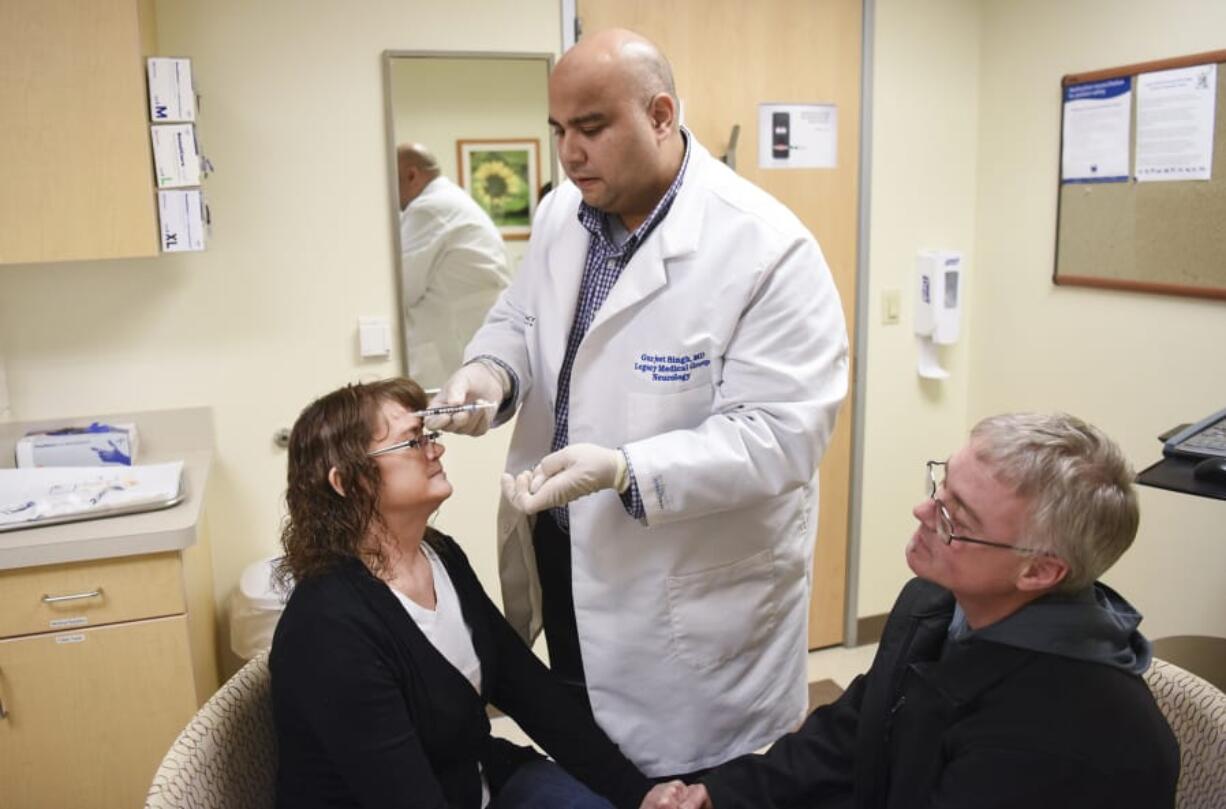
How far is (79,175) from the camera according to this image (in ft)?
6.99

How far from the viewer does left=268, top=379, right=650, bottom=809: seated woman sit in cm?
132

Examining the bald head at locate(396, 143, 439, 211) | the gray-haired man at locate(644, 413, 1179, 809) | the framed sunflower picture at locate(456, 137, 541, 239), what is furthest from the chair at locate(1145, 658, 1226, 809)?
the bald head at locate(396, 143, 439, 211)

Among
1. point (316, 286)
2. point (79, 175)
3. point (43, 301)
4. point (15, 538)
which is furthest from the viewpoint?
point (316, 286)

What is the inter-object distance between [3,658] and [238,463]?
734 mm

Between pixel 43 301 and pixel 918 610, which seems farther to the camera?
pixel 43 301

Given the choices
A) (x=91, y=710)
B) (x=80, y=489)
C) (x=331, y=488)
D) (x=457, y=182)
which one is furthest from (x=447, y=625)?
(x=457, y=182)

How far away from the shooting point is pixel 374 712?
51.8 inches

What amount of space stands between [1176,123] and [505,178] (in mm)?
→ 1622

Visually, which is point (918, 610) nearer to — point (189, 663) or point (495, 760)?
point (495, 760)

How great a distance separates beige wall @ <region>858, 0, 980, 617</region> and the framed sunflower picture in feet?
3.36

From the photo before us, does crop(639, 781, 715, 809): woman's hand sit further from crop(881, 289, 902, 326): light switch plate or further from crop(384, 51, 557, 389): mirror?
crop(881, 289, 902, 326): light switch plate

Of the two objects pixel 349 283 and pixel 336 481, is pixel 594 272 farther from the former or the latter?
pixel 349 283

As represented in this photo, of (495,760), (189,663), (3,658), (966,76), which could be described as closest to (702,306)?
(495,760)

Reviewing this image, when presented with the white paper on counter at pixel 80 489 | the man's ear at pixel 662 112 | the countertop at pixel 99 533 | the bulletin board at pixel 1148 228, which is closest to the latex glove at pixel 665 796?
the man's ear at pixel 662 112
